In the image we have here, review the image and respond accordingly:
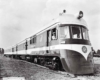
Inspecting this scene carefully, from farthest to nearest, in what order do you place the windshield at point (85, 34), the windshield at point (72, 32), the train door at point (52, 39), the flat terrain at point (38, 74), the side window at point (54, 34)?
the side window at point (54, 34) → the train door at point (52, 39) → the windshield at point (85, 34) → the windshield at point (72, 32) → the flat terrain at point (38, 74)

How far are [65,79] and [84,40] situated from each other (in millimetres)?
2875

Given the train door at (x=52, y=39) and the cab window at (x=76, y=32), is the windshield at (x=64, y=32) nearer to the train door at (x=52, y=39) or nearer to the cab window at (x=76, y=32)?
the cab window at (x=76, y=32)

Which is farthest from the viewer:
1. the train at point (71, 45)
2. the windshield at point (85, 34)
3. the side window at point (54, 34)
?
the side window at point (54, 34)

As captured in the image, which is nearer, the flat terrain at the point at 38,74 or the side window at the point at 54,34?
the flat terrain at the point at 38,74

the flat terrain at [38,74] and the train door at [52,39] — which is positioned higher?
the train door at [52,39]

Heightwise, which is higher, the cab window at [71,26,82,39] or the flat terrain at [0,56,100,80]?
the cab window at [71,26,82,39]

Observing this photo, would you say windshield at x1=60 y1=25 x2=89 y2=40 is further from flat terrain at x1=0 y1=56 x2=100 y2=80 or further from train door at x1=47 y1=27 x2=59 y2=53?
flat terrain at x1=0 y1=56 x2=100 y2=80

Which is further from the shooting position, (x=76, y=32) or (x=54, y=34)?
(x=54, y=34)

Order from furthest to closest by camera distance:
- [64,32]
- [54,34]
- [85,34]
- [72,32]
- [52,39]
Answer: [52,39] → [54,34] → [85,34] → [64,32] → [72,32]

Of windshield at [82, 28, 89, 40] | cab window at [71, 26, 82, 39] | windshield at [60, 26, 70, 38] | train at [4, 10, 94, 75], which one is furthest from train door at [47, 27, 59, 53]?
windshield at [82, 28, 89, 40]

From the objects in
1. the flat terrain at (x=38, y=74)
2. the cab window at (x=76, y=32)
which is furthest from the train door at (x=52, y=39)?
the flat terrain at (x=38, y=74)

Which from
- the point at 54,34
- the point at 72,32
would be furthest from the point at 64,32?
the point at 54,34

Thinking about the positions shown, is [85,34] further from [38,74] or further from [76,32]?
Answer: [38,74]

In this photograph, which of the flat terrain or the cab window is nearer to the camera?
the flat terrain
